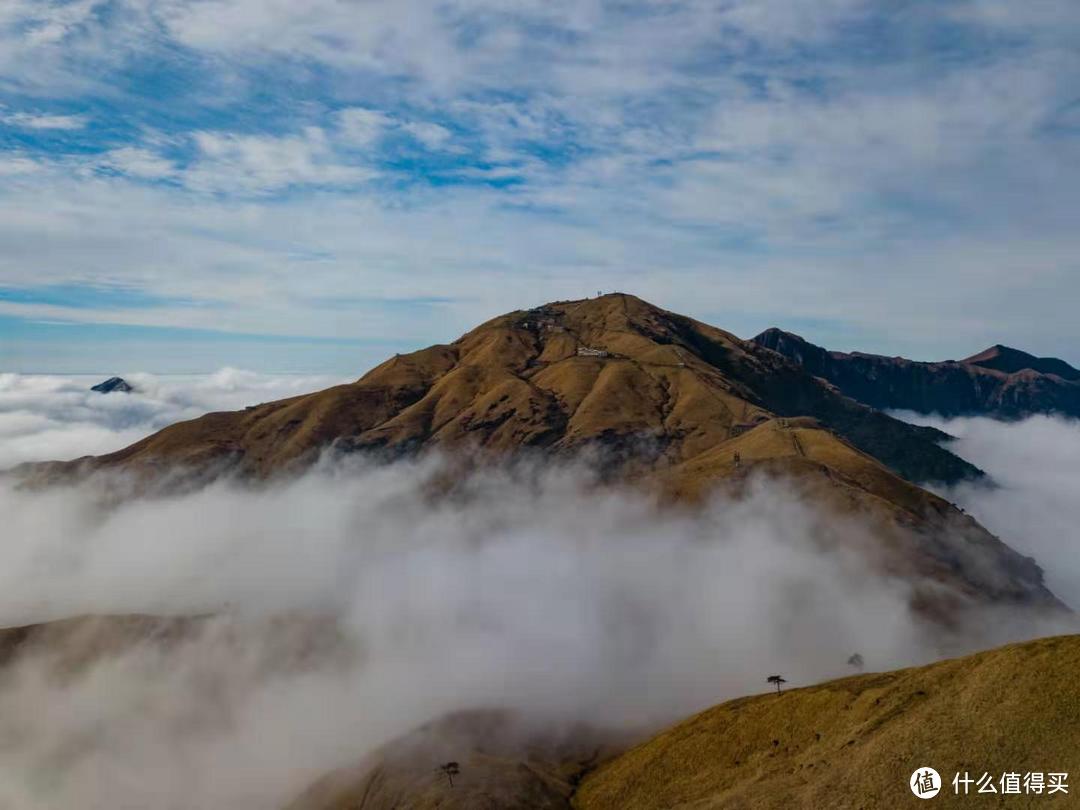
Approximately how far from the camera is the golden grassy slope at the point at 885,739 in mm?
100438

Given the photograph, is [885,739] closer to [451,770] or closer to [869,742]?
[869,742]

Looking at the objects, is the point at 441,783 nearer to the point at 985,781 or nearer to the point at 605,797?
the point at 605,797

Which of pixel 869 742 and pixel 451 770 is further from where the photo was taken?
pixel 451 770

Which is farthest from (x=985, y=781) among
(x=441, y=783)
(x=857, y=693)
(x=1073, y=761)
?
(x=441, y=783)

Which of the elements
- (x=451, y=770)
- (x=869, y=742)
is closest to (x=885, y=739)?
(x=869, y=742)

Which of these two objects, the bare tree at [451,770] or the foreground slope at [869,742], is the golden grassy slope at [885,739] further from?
the bare tree at [451,770]

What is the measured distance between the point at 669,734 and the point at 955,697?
8470 cm

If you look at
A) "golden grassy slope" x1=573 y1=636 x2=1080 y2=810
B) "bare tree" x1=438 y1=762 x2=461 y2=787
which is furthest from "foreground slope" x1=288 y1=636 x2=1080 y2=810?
"bare tree" x1=438 y1=762 x2=461 y2=787

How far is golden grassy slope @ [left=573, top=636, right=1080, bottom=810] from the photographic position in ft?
330

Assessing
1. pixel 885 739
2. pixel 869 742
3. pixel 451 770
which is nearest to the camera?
pixel 885 739

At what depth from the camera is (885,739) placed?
115 metres

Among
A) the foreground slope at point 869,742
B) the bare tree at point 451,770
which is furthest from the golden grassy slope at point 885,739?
the bare tree at point 451,770

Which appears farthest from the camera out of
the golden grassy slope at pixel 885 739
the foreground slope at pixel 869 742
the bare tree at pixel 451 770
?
the bare tree at pixel 451 770

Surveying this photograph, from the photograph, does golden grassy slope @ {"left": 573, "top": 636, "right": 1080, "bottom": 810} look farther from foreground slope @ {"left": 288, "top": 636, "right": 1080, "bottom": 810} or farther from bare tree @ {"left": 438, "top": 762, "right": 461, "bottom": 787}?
bare tree @ {"left": 438, "top": 762, "right": 461, "bottom": 787}
